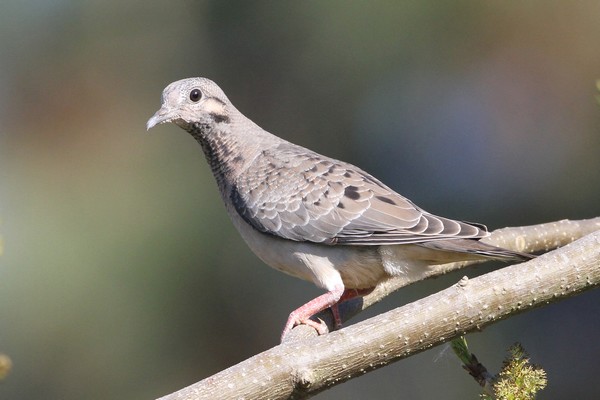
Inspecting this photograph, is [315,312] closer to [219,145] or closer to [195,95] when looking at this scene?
[219,145]

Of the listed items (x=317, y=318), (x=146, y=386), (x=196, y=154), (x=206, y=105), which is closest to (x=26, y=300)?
(x=146, y=386)

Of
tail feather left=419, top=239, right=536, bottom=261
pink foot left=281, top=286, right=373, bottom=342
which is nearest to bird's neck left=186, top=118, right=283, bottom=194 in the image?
pink foot left=281, top=286, right=373, bottom=342

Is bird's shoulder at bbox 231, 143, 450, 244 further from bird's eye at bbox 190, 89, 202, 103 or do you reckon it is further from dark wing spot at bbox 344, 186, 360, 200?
bird's eye at bbox 190, 89, 202, 103

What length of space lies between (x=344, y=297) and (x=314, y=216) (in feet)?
1.54

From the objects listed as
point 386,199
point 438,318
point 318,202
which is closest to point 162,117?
point 318,202

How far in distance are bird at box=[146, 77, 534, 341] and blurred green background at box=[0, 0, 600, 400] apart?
1675 mm

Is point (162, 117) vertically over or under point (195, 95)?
under

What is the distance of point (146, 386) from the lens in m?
5.88

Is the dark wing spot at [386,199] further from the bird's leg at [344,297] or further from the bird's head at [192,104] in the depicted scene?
the bird's head at [192,104]

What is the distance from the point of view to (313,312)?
12.3ft

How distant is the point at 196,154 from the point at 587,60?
271 centimetres

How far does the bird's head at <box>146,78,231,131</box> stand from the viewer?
424 centimetres

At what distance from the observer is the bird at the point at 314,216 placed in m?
3.75

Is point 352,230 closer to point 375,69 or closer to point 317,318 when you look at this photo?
point 317,318
